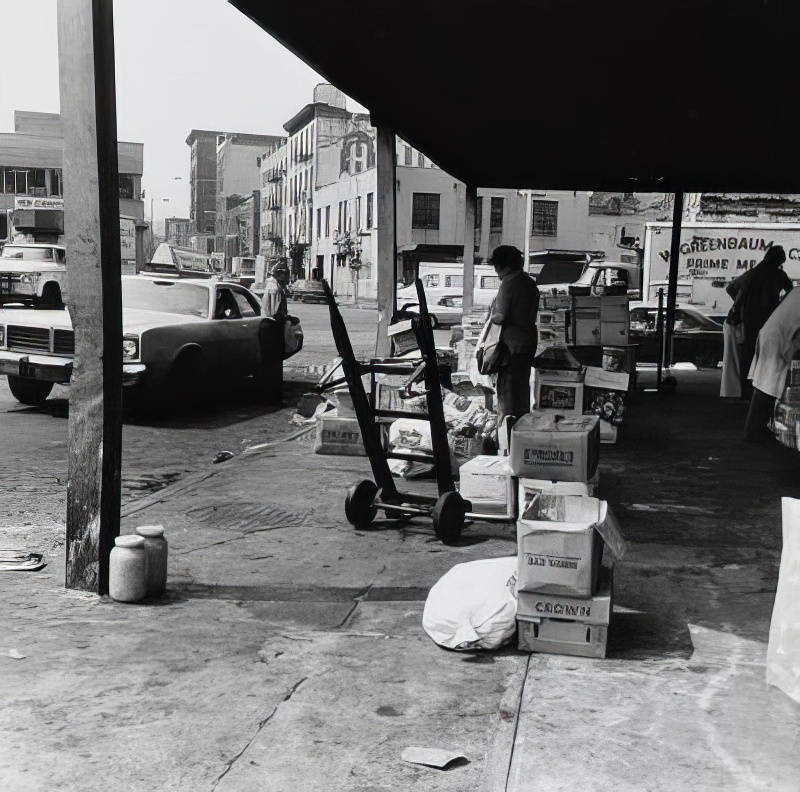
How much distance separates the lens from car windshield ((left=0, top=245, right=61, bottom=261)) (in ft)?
90.9

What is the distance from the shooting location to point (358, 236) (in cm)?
6462

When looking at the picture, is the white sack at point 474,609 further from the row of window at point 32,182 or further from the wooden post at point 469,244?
the row of window at point 32,182

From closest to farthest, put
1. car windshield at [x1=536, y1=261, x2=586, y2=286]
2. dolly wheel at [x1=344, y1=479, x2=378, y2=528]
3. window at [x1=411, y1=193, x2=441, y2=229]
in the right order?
dolly wheel at [x1=344, y1=479, x2=378, y2=528], car windshield at [x1=536, y1=261, x2=586, y2=286], window at [x1=411, y1=193, x2=441, y2=229]

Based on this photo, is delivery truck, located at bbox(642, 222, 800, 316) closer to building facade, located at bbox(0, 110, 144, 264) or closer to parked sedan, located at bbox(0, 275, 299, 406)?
parked sedan, located at bbox(0, 275, 299, 406)

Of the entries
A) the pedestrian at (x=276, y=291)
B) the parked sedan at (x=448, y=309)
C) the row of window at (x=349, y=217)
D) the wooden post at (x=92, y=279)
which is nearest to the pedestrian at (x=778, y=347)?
the wooden post at (x=92, y=279)

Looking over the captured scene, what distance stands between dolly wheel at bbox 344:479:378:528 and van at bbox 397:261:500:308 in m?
19.7

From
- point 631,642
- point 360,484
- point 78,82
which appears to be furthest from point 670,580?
point 78,82

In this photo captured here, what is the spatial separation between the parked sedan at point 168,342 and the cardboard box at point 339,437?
340 centimetres

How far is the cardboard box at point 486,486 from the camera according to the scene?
713 cm

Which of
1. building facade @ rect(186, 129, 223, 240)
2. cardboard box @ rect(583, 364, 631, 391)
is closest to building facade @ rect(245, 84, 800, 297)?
cardboard box @ rect(583, 364, 631, 391)

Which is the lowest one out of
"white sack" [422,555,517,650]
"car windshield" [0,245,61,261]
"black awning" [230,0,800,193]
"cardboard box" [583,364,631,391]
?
"white sack" [422,555,517,650]

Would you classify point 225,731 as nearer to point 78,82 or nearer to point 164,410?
point 78,82

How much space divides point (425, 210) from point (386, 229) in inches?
1919

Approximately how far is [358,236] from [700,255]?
42.5 metres
